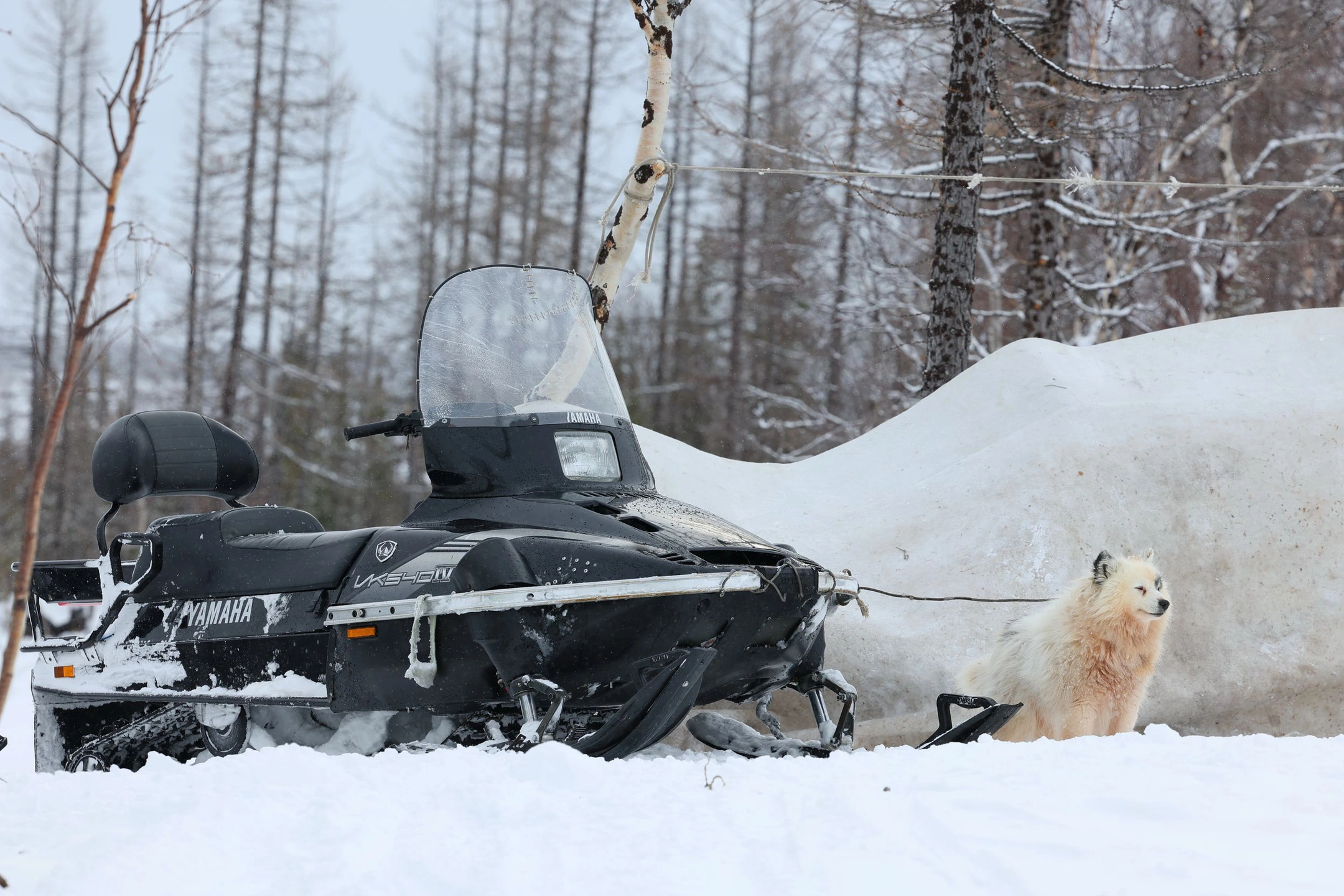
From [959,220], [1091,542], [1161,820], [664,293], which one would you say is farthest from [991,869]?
[664,293]

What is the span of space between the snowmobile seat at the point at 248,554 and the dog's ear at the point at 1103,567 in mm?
3150

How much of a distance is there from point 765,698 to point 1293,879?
8.20 feet

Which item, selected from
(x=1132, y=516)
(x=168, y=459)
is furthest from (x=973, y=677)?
(x=168, y=459)

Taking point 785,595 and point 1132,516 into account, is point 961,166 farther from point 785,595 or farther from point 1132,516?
point 785,595

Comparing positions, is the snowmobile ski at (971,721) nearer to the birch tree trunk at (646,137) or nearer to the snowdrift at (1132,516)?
the snowdrift at (1132,516)

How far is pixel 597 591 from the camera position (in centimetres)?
354

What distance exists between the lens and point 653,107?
7535mm

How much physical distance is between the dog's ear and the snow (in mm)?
1190

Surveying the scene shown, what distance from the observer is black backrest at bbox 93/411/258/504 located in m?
4.92

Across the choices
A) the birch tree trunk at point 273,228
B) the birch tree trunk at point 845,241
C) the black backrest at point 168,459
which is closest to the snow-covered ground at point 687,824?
the black backrest at point 168,459

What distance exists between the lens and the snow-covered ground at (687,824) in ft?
7.61

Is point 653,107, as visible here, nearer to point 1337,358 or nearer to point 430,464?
point 430,464

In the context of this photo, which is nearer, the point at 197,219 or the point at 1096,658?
the point at 1096,658

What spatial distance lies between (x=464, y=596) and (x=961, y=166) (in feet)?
20.3
